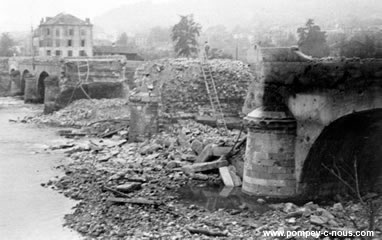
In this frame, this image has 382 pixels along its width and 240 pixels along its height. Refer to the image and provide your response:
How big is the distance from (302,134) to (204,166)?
4.23 metres

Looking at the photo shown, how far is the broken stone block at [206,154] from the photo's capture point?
1912cm

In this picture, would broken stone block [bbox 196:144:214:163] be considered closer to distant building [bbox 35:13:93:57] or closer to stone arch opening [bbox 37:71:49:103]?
stone arch opening [bbox 37:71:49:103]

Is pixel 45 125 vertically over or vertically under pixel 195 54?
under

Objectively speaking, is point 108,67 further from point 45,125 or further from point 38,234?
point 38,234

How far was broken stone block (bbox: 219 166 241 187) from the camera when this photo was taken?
1750 centimetres

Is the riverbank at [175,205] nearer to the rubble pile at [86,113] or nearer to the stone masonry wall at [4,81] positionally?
the rubble pile at [86,113]

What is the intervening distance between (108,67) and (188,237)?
3390 cm

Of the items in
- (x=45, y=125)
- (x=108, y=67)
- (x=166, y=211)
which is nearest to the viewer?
(x=166, y=211)

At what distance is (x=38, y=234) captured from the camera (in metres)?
14.2

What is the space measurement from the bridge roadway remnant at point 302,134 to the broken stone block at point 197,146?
4.05 meters

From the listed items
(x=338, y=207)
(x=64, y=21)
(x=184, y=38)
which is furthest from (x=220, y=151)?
(x=64, y=21)

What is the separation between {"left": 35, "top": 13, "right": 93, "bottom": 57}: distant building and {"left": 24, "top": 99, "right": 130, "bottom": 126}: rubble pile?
34309 millimetres

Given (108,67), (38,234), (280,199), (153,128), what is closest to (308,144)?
(280,199)

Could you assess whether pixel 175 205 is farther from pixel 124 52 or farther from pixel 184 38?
pixel 124 52
